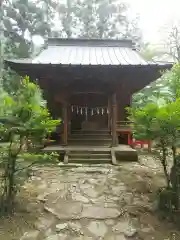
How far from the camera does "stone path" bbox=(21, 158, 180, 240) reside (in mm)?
3092

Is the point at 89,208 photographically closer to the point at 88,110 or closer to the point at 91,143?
the point at 91,143

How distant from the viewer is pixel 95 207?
3.88 metres

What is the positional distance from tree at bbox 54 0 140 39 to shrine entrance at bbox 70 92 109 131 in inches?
629

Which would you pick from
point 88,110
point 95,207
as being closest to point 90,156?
point 95,207

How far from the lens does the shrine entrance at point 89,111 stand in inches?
488

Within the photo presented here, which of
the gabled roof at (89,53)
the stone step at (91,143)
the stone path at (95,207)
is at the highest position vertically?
the gabled roof at (89,53)

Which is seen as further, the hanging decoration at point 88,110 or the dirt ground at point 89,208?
the hanging decoration at point 88,110

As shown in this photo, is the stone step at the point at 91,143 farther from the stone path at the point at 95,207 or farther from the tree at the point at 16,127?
the tree at the point at 16,127

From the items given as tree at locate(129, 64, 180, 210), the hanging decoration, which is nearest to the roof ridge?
the hanging decoration

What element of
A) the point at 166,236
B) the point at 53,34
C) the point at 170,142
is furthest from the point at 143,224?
the point at 53,34

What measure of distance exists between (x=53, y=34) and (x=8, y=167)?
80.0ft

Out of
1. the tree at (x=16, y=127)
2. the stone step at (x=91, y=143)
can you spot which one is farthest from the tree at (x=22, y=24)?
the tree at (x=16, y=127)

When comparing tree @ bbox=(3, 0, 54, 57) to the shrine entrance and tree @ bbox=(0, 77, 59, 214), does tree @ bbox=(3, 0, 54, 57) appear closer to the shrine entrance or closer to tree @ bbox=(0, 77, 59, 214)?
the shrine entrance

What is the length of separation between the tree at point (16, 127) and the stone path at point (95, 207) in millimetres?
797
